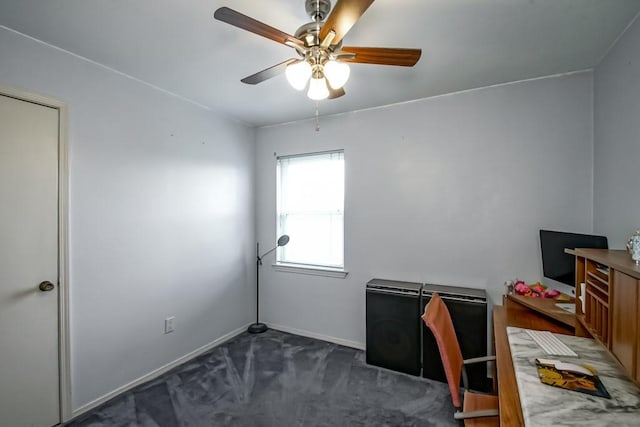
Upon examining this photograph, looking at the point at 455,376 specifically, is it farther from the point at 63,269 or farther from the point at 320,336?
the point at 63,269

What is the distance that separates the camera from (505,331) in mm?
1823

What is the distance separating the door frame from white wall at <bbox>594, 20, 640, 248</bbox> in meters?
3.56

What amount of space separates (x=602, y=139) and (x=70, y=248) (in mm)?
3849

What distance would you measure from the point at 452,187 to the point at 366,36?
1558 mm

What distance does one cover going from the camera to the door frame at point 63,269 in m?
1.93

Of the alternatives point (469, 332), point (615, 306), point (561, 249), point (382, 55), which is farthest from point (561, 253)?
point (382, 55)

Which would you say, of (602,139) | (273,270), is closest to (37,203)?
(273,270)

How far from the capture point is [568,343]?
1554 millimetres

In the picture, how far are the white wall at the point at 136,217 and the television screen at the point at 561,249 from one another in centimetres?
301

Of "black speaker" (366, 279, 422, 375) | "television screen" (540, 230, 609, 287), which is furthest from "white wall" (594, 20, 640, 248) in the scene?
"black speaker" (366, 279, 422, 375)

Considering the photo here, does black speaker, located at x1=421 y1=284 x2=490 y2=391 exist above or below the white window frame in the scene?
below

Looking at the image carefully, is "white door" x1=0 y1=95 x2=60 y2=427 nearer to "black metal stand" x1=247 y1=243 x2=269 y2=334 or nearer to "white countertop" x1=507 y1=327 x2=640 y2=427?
"black metal stand" x1=247 y1=243 x2=269 y2=334

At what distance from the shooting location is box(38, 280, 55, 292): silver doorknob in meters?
1.86

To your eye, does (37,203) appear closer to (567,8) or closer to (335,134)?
(335,134)
